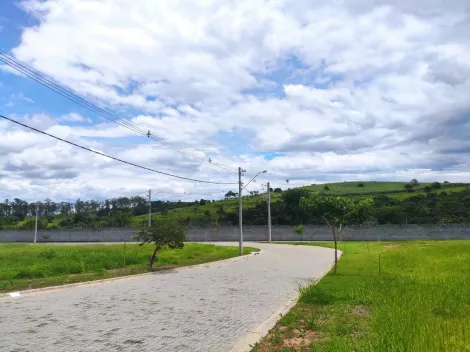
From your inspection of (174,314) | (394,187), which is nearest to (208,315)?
(174,314)

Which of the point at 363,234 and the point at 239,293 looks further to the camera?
the point at 363,234

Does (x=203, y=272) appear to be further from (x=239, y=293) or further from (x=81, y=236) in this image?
(x=81, y=236)

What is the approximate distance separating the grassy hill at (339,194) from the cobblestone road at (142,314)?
238 ft

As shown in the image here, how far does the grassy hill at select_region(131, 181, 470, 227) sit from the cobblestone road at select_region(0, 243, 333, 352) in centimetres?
7259

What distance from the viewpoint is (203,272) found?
2156cm

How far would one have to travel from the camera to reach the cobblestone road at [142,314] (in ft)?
26.9

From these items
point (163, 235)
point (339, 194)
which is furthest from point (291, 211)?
point (163, 235)

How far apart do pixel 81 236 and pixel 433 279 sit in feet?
252

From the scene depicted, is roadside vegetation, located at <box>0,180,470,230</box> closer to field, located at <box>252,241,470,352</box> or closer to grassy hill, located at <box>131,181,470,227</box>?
grassy hill, located at <box>131,181,470,227</box>

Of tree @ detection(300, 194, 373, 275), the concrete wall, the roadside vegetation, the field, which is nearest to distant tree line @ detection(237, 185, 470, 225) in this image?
the roadside vegetation

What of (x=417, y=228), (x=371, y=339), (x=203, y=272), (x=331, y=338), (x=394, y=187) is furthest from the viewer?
(x=394, y=187)

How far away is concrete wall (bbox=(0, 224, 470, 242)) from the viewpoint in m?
61.5

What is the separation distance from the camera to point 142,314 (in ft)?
35.7

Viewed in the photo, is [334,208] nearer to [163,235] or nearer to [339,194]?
[163,235]
